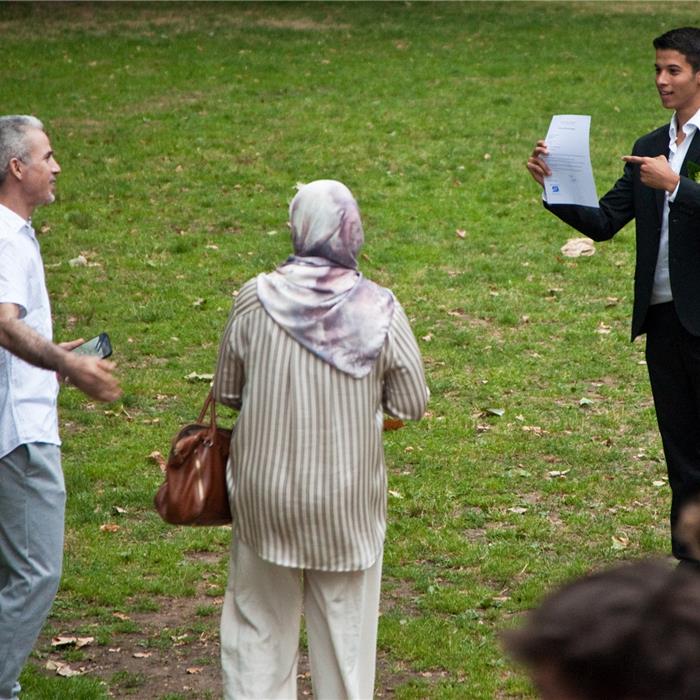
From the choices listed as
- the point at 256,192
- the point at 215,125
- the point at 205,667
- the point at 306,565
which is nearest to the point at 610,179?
the point at 256,192

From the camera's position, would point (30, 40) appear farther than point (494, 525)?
Yes

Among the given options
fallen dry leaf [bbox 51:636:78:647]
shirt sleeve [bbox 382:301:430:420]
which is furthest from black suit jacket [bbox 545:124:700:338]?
fallen dry leaf [bbox 51:636:78:647]

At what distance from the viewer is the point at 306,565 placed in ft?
14.0

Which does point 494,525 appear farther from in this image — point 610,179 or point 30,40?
point 30,40

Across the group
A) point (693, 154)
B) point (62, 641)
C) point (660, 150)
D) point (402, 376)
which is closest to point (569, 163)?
point (660, 150)

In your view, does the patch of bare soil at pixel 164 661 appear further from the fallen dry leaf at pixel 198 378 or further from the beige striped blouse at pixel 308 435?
the fallen dry leaf at pixel 198 378

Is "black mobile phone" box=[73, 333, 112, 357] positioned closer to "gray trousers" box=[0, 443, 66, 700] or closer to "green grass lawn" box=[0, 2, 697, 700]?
"gray trousers" box=[0, 443, 66, 700]

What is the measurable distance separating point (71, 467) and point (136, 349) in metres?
2.15

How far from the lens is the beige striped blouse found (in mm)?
4176

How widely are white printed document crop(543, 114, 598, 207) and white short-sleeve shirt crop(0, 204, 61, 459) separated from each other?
2.25m

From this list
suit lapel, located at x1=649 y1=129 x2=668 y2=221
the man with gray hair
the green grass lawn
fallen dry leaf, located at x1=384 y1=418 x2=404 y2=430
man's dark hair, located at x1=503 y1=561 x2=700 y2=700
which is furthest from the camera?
the green grass lawn

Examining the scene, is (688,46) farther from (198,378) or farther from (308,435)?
(198,378)

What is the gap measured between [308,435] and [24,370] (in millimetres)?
1017

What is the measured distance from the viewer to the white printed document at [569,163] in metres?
5.73
